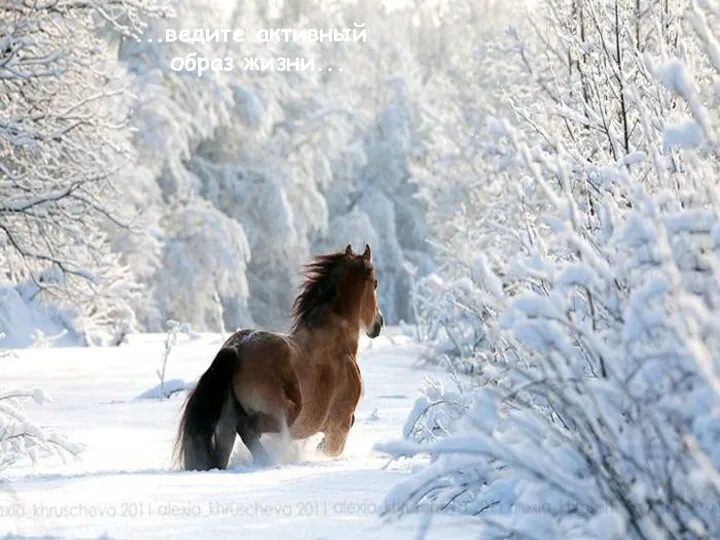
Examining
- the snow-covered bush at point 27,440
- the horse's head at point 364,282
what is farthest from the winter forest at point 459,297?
the horse's head at point 364,282

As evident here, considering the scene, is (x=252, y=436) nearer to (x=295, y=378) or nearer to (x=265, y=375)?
(x=265, y=375)

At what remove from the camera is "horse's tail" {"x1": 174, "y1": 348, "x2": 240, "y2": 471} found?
618 centimetres

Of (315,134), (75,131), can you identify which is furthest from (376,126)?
(75,131)

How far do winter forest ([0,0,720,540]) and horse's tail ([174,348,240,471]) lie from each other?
0.34 meters

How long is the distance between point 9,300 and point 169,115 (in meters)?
9.95

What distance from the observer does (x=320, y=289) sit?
25.0 feet

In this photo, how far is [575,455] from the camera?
2.48m

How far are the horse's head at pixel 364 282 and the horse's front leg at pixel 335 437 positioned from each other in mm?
776

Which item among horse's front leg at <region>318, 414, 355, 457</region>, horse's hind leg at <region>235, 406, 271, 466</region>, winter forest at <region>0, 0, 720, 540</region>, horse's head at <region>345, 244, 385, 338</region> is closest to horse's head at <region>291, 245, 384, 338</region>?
horse's head at <region>345, 244, 385, 338</region>

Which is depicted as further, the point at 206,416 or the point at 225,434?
the point at 225,434

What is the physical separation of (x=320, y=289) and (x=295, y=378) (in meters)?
0.88

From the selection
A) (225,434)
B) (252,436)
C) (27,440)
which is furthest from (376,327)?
(27,440)

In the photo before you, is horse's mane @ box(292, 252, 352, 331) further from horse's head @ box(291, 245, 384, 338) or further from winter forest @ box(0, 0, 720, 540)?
winter forest @ box(0, 0, 720, 540)

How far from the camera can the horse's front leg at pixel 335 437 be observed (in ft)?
23.9
